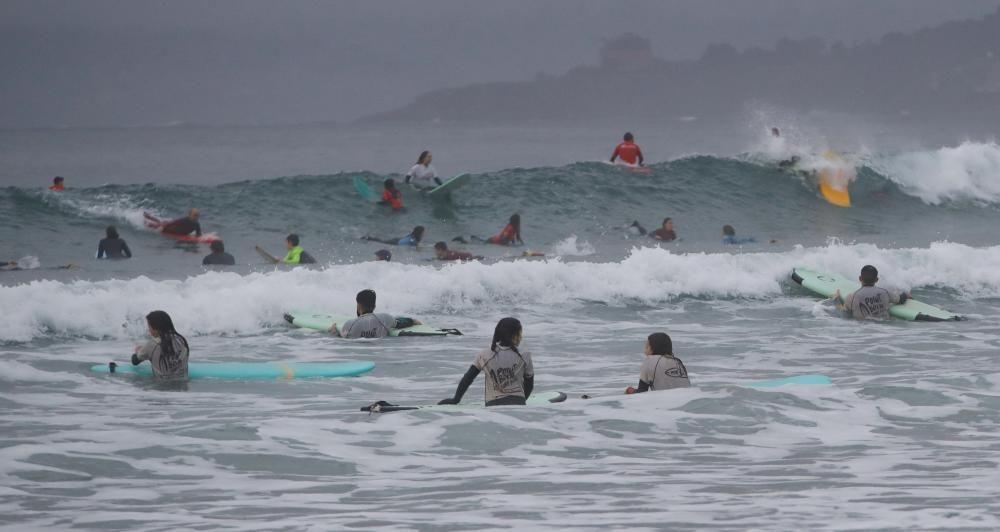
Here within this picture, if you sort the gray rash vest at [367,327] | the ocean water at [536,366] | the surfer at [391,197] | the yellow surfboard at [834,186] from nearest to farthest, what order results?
the ocean water at [536,366]
the gray rash vest at [367,327]
the surfer at [391,197]
the yellow surfboard at [834,186]

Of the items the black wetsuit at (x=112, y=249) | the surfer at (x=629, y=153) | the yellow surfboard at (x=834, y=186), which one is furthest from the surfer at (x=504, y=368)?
the yellow surfboard at (x=834, y=186)

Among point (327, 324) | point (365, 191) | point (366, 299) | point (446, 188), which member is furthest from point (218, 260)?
point (446, 188)

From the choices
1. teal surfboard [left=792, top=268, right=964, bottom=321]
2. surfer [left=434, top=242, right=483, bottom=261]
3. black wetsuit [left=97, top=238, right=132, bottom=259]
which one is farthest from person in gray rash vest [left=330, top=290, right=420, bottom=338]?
black wetsuit [left=97, top=238, right=132, bottom=259]

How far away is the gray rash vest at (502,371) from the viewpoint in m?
9.70

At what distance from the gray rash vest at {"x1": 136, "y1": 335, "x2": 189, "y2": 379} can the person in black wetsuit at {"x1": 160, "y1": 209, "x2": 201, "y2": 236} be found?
41.6ft

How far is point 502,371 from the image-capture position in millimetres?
9711

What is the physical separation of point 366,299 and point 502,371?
5.12 meters

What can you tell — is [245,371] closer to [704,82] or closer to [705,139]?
[705,139]

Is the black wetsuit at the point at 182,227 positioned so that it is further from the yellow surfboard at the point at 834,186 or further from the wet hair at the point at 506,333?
the yellow surfboard at the point at 834,186

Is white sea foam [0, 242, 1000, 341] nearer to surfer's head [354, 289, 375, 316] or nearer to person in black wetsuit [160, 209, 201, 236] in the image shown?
surfer's head [354, 289, 375, 316]

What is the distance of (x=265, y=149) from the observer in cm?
9944

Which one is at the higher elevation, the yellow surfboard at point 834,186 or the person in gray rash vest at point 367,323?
the yellow surfboard at point 834,186

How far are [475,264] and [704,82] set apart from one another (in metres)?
142

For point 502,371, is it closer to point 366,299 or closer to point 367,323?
point 366,299
